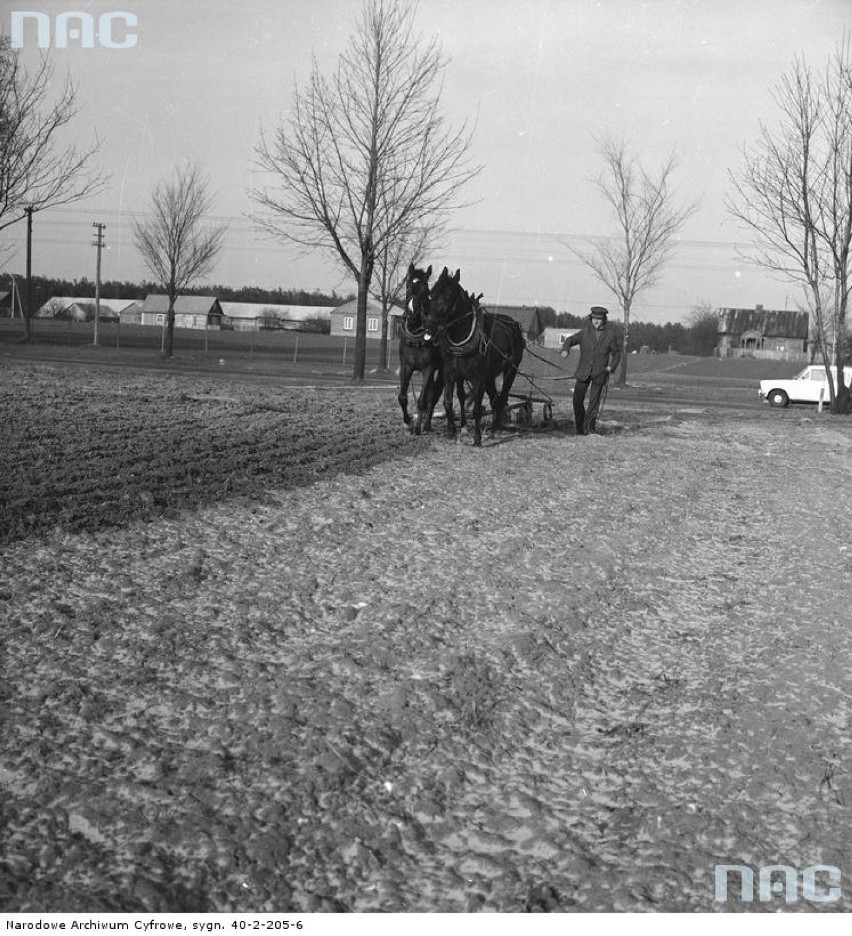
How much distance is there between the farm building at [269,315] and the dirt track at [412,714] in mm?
126145

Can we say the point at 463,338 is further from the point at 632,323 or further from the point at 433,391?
the point at 632,323

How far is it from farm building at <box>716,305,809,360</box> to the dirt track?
4376 inches

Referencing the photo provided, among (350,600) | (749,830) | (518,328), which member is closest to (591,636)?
(350,600)

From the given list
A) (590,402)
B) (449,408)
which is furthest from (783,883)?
(590,402)

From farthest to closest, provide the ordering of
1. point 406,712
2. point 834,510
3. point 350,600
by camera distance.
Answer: point 834,510, point 350,600, point 406,712

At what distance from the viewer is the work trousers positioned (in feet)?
44.6

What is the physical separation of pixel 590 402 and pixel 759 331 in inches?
4296

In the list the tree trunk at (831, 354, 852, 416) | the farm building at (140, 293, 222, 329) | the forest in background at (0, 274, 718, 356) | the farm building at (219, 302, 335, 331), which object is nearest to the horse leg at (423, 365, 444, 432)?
the tree trunk at (831, 354, 852, 416)

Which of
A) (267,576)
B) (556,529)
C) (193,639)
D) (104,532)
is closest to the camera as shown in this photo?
(193,639)

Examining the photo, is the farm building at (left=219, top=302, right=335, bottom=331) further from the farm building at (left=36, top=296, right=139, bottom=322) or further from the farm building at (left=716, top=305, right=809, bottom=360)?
the farm building at (left=716, top=305, right=809, bottom=360)

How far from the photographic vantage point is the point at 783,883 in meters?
2.93

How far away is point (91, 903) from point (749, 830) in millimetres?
2072
